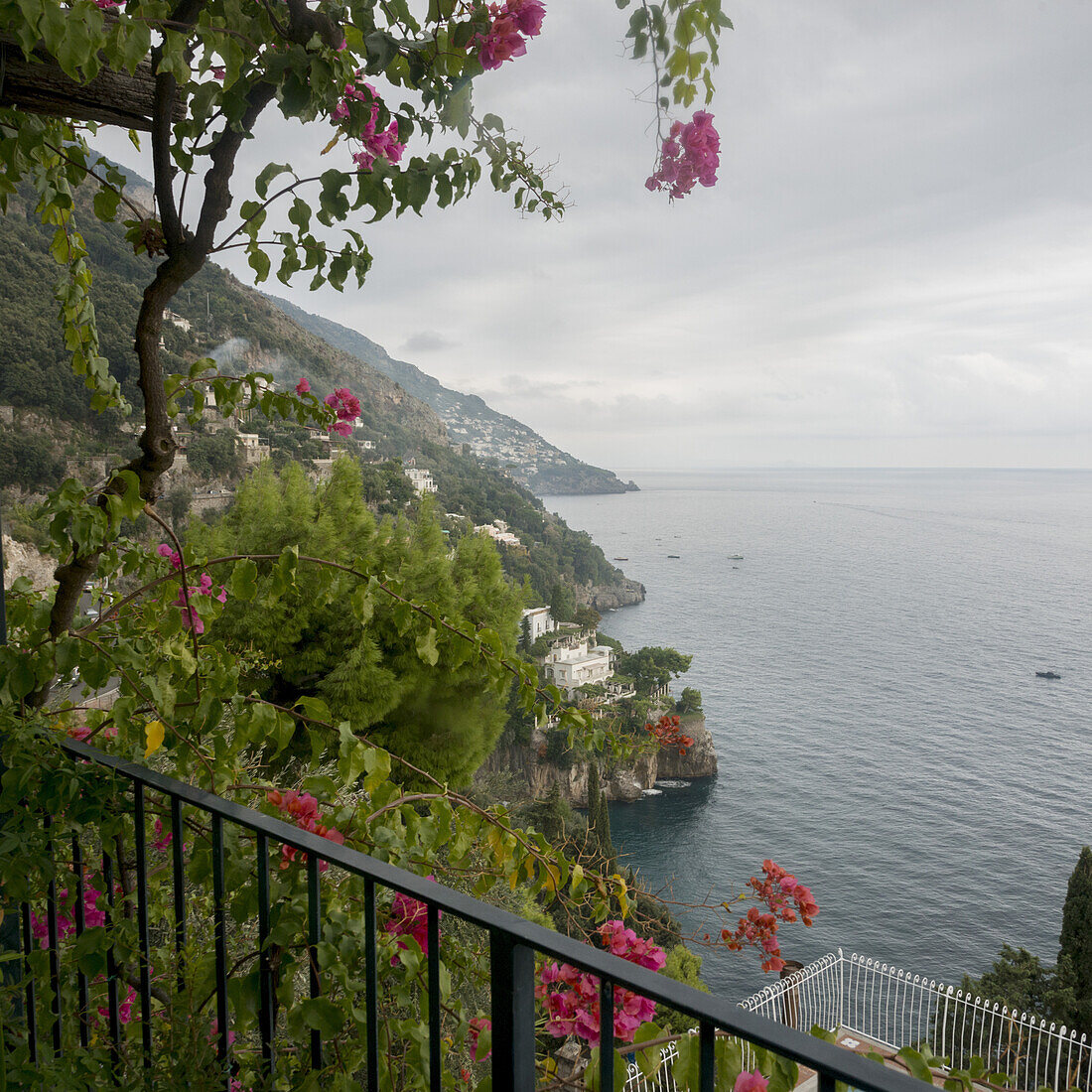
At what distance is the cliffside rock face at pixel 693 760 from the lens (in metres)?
27.9

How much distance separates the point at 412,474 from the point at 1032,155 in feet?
161

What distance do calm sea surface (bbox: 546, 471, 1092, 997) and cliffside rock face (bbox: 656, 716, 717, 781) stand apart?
0.67 meters

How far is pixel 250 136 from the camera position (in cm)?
112

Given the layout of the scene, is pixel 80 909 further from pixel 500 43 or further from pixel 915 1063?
pixel 500 43

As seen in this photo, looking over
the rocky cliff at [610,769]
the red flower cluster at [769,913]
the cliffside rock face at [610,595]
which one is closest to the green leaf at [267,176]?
the red flower cluster at [769,913]

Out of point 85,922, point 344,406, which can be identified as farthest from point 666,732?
point 85,922

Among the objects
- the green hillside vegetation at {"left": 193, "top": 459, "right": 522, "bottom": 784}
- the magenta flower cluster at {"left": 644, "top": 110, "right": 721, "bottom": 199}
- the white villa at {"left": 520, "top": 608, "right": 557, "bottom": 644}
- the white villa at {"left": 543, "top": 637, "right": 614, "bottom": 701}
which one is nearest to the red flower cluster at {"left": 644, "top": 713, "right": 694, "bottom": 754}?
the magenta flower cluster at {"left": 644, "top": 110, "right": 721, "bottom": 199}

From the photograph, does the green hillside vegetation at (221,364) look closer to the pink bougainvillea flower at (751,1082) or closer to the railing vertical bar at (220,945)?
the railing vertical bar at (220,945)

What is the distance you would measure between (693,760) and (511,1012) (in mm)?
28753

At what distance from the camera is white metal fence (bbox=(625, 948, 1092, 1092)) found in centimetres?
1392

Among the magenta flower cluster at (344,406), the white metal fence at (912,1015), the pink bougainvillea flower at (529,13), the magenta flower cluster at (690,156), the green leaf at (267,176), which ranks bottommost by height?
the white metal fence at (912,1015)

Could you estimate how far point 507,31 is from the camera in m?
1.12

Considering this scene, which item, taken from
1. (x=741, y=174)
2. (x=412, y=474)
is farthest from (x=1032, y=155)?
(x=412, y=474)

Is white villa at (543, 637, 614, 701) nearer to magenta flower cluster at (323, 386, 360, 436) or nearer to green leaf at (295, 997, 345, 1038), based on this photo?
magenta flower cluster at (323, 386, 360, 436)
